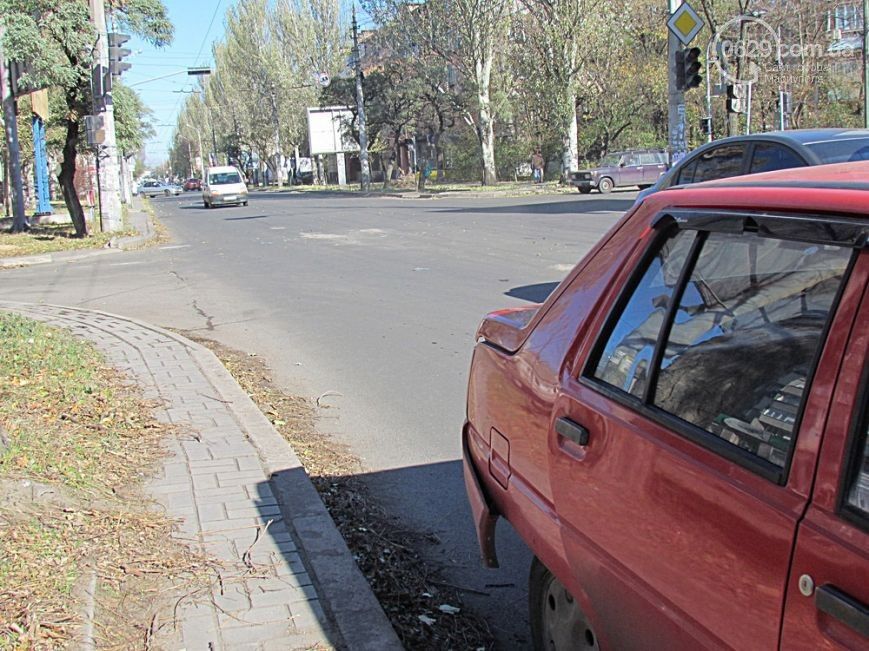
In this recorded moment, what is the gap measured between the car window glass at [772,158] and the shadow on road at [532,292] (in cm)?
274

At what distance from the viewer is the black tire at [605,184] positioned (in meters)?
35.5

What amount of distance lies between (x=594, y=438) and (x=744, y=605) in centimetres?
72

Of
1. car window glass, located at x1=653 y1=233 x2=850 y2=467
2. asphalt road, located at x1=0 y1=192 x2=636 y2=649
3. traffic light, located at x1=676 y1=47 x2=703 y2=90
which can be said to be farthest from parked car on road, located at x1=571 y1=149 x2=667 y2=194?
car window glass, located at x1=653 y1=233 x2=850 y2=467

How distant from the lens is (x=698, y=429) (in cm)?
211

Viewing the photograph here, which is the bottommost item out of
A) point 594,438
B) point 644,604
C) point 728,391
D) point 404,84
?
point 644,604

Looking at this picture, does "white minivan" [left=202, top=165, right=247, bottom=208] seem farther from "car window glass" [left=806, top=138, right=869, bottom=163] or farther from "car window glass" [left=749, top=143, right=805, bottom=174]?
"car window glass" [left=806, top=138, right=869, bottom=163]

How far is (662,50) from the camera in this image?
45.2 m

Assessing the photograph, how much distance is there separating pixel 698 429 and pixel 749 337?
27 centimetres

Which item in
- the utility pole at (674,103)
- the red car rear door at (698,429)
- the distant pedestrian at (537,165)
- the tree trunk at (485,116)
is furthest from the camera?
the distant pedestrian at (537,165)

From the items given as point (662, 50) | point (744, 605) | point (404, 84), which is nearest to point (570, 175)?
point (662, 50)

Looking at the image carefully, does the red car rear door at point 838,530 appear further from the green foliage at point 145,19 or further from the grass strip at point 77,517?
the green foliage at point 145,19

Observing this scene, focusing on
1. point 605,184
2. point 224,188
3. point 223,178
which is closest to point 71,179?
point 224,188

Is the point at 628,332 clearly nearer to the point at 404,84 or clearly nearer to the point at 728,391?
the point at 728,391

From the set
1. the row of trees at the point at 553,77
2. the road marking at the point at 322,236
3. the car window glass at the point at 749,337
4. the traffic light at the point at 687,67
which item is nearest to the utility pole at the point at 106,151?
the road marking at the point at 322,236
